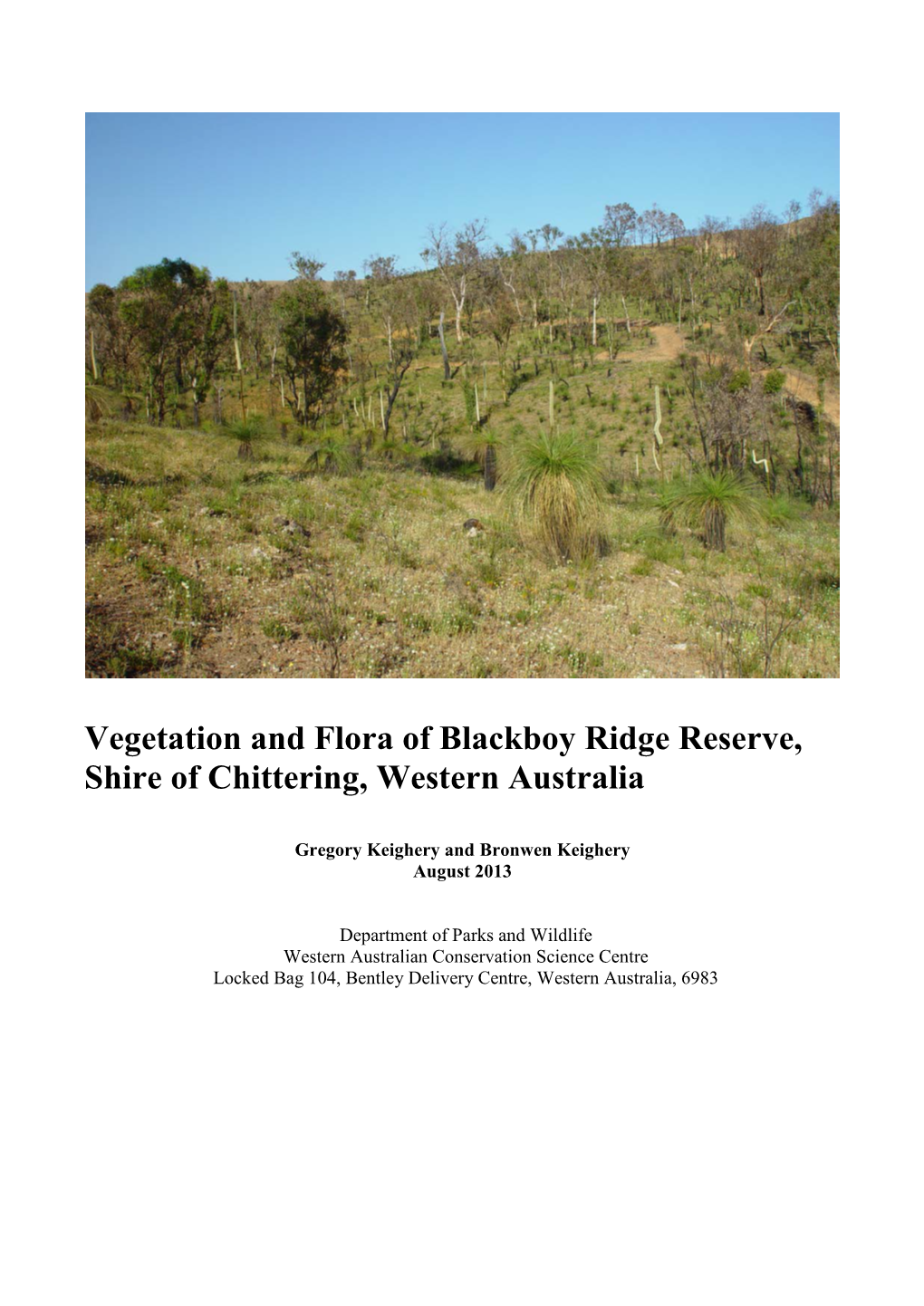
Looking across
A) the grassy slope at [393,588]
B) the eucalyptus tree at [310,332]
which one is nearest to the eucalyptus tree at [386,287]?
the eucalyptus tree at [310,332]

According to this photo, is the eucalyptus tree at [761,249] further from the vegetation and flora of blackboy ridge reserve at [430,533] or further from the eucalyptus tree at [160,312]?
the eucalyptus tree at [160,312]

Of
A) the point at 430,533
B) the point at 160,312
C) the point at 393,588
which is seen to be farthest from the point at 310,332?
the point at 393,588

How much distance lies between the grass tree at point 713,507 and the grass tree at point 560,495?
2084mm

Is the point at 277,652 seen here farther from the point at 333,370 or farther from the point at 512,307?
the point at 512,307

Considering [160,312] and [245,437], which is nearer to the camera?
[245,437]

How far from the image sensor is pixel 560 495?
25.1 feet

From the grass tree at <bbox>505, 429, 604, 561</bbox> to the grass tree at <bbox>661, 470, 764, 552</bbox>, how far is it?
208cm

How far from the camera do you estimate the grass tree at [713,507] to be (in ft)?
30.9

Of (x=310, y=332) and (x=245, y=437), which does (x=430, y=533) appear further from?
(x=310, y=332)

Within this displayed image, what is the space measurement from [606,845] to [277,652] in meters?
2.73

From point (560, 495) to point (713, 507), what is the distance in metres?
2.81

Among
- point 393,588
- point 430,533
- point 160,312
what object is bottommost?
point 393,588

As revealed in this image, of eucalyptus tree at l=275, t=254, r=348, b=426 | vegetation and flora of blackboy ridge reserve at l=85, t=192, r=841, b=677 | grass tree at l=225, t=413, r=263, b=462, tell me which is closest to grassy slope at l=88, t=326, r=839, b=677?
vegetation and flora of blackboy ridge reserve at l=85, t=192, r=841, b=677

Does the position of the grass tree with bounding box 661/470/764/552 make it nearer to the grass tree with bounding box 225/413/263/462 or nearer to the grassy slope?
the grassy slope
